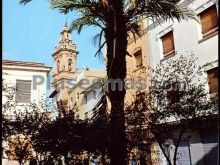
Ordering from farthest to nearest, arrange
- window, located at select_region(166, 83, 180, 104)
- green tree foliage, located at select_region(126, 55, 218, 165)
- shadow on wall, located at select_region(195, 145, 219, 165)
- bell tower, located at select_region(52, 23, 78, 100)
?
1. bell tower, located at select_region(52, 23, 78, 100)
2. shadow on wall, located at select_region(195, 145, 219, 165)
3. window, located at select_region(166, 83, 180, 104)
4. green tree foliage, located at select_region(126, 55, 218, 165)

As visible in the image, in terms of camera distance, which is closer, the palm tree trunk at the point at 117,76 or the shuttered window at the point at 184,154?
the palm tree trunk at the point at 117,76

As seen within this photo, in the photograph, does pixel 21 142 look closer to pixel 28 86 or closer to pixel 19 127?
pixel 19 127

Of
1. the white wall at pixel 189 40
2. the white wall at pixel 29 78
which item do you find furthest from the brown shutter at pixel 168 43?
the white wall at pixel 29 78

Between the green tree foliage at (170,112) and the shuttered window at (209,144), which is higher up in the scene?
the green tree foliage at (170,112)

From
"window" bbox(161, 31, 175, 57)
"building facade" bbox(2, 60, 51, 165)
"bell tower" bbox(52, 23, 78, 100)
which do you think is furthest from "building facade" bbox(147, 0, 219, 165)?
"bell tower" bbox(52, 23, 78, 100)

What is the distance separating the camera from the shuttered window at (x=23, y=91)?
2289 cm

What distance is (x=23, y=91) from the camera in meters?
23.8

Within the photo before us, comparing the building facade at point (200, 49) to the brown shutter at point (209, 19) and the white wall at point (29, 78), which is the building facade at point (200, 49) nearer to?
the brown shutter at point (209, 19)

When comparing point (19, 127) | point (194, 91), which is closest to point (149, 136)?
point (194, 91)

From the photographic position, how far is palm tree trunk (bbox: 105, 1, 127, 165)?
8492 mm

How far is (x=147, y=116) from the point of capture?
14.6m

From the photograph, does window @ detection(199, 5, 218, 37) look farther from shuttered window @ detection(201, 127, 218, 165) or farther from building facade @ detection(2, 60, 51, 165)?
building facade @ detection(2, 60, 51, 165)

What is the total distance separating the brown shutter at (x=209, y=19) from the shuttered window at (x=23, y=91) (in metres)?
12.4

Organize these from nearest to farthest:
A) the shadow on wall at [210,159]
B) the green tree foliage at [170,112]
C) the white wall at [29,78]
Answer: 1. the green tree foliage at [170,112]
2. the shadow on wall at [210,159]
3. the white wall at [29,78]
